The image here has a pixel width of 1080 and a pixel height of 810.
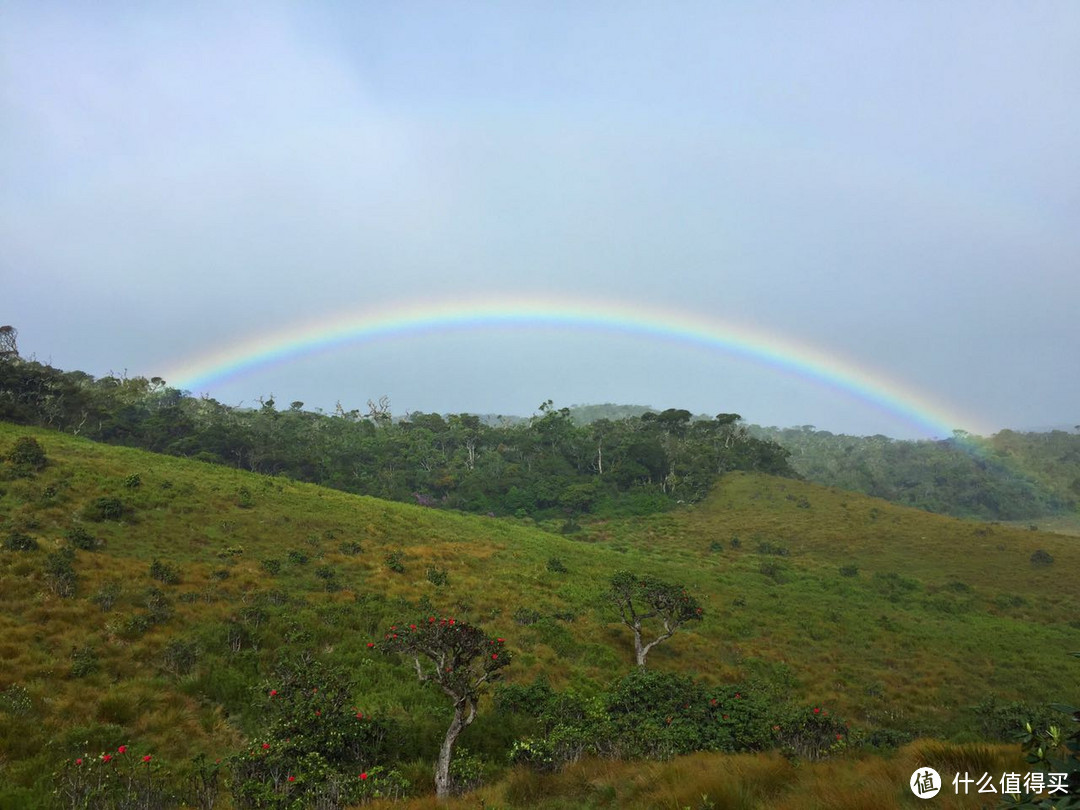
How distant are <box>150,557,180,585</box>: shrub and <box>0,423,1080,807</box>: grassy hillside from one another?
93 millimetres

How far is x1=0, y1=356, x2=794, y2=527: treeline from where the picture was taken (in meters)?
57.5

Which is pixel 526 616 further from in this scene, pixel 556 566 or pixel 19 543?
pixel 19 543

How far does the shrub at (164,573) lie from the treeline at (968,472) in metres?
112

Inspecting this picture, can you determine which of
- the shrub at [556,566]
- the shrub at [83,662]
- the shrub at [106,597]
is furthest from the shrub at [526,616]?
the shrub at [106,597]

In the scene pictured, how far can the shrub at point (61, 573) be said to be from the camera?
1608 centimetres

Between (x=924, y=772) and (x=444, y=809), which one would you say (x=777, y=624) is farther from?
(x=444, y=809)

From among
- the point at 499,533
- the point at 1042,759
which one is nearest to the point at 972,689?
the point at 1042,759

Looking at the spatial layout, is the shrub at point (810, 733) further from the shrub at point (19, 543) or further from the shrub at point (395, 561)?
the shrub at point (19, 543)

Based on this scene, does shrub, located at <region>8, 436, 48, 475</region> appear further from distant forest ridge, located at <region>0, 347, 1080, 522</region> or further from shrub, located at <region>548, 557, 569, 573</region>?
shrub, located at <region>548, 557, 569, 573</region>

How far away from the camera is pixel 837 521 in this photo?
57.7 metres

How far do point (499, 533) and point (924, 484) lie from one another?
107322mm

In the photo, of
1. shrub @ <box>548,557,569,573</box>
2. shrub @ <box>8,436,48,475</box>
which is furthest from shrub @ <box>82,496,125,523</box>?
shrub @ <box>548,557,569,573</box>

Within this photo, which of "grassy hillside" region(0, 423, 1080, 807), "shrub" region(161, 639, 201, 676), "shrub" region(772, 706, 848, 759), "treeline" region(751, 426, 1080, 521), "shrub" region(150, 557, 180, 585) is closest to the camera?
"shrub" region(772, 706, 848, 759)

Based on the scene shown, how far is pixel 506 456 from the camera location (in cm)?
8825
